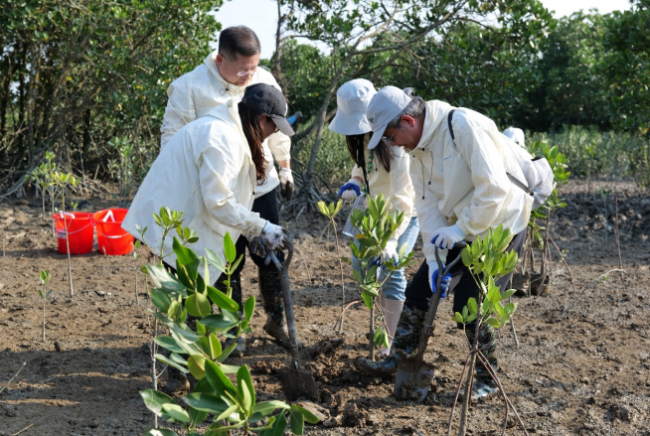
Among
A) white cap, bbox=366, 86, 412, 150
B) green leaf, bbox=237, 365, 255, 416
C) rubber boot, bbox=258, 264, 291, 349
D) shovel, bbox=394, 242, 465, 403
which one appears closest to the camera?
green leaf, bbox=237, 365, 255, 416

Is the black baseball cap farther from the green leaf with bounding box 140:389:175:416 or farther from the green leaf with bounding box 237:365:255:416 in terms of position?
the green leaf with bounding box 237:365:255:416

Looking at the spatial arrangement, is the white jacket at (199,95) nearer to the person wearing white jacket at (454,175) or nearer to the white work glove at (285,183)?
the white work glove at (285,183)

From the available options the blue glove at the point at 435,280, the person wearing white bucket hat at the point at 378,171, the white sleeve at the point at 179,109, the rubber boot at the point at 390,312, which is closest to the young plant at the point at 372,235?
the blue glove at the point at 435,280

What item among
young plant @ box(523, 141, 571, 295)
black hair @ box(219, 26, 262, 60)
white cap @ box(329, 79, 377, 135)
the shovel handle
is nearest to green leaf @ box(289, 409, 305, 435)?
the shovel handle

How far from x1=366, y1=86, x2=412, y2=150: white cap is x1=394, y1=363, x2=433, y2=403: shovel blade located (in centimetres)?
111

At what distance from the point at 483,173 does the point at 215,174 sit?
1.13 metres

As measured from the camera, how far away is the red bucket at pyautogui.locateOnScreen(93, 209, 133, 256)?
5.37m

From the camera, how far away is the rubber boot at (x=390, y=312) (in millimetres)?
3395

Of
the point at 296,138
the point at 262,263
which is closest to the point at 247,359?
the point at 262,263

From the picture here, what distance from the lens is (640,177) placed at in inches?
305

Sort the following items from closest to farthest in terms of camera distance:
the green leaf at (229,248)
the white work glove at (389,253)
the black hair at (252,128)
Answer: the green leaf at (229,248) < the black hair at (252,128) < the white work glove at (389,253)

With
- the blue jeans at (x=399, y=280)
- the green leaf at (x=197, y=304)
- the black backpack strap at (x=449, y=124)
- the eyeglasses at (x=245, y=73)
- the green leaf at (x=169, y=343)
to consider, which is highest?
the eyeglasses at (x=245, y=73)

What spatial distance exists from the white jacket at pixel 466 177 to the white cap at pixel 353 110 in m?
0.33

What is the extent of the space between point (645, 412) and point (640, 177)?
5762 millimetres
